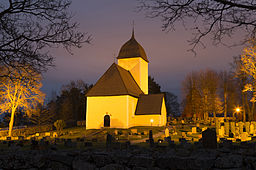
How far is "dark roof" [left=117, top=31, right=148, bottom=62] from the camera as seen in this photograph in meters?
39.0

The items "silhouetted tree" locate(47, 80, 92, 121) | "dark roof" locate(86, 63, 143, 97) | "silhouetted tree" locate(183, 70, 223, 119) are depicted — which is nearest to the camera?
"dark roof" locate(86, 63, 143, 97)

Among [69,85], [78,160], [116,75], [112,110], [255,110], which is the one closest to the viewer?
[78,160]

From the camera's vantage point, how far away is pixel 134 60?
128 ft

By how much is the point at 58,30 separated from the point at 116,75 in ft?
77.2

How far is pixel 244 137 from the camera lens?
548 inches

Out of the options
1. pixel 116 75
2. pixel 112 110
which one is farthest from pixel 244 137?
pixel 116 75

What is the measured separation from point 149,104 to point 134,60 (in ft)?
32.1

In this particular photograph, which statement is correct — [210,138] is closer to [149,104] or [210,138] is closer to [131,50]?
[149,104]

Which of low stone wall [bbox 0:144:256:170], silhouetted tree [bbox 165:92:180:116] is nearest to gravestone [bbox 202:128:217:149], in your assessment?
low stone wall [bbox 0:144:256:170]

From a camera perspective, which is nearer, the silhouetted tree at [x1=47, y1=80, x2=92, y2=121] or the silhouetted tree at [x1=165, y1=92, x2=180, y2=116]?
the silhouetted tree at [x1=47, y1=80, x2=92, y2=121]

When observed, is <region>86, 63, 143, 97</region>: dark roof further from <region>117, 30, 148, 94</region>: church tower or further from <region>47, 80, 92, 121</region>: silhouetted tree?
<region>47, 80, 92, 121</region>: silhouetted tree

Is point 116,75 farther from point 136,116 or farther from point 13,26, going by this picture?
point 13,26

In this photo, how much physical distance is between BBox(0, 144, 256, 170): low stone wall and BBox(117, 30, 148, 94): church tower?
112ft

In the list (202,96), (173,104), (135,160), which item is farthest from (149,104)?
(173,104)
